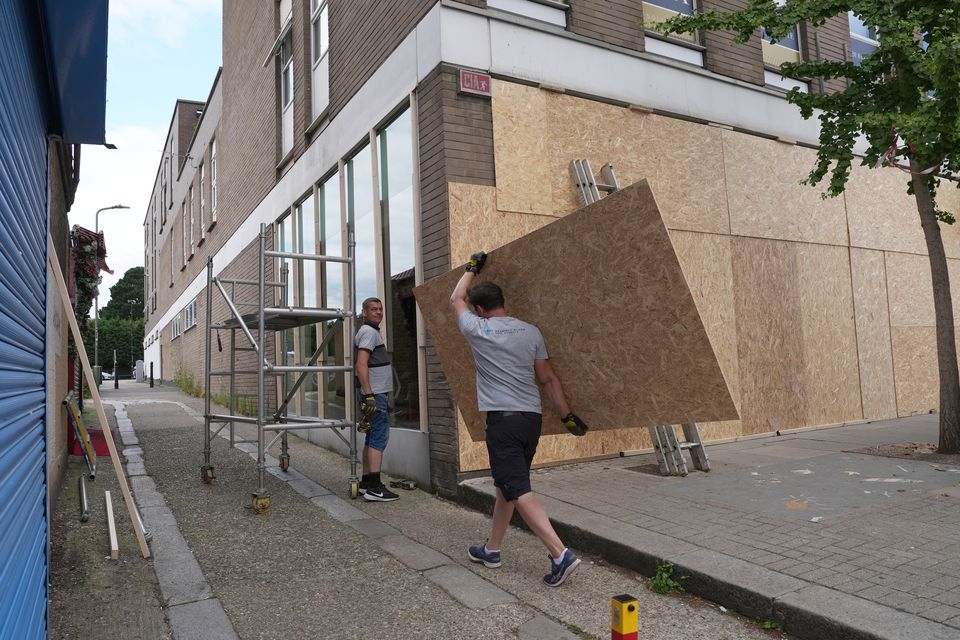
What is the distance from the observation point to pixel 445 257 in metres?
6.47

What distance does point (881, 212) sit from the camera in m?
10.4

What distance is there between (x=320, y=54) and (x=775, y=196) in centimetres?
714

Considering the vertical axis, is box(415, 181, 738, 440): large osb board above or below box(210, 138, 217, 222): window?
below

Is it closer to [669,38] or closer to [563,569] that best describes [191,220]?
[669,38]

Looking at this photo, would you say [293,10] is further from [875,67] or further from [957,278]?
[957,278]

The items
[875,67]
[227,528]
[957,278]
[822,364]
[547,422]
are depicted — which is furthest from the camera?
[957,278]

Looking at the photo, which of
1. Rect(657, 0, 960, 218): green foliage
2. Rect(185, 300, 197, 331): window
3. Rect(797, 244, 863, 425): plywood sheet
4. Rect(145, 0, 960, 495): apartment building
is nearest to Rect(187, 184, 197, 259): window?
Rect(185, 300, 197, 331): window

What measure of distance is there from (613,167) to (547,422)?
160 inches

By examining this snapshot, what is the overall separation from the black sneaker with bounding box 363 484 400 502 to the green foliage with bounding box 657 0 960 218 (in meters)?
5.59

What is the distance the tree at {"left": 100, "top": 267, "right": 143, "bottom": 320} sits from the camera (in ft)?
320

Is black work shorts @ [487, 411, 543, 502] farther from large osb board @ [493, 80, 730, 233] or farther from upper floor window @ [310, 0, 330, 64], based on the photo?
upper floor window @ [310, 0, 330, 64]

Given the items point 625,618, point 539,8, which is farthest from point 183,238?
point 625,618

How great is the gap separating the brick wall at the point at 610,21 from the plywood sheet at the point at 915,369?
6085 mm

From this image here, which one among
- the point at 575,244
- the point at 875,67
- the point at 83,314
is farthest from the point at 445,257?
the point at 83,314
